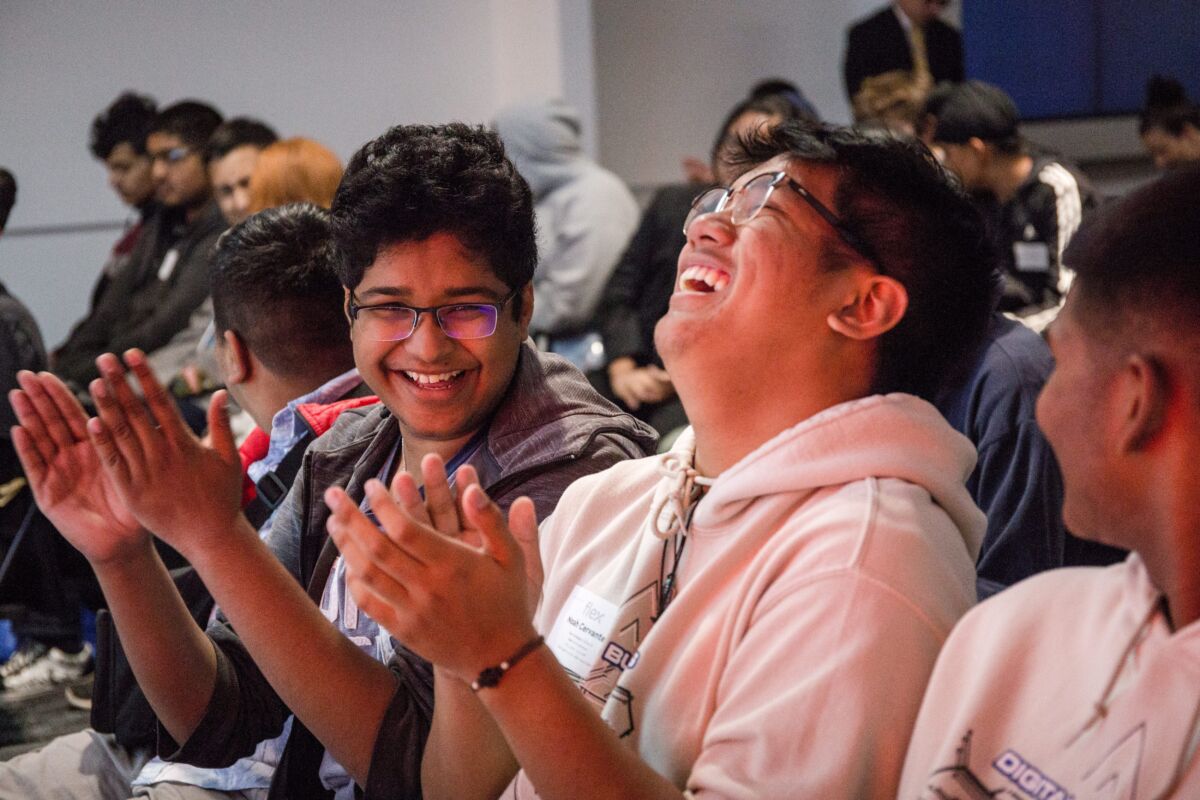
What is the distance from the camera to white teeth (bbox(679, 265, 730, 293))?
4.57 feet

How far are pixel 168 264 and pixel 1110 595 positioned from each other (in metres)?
4.66

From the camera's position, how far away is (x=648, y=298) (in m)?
4.36

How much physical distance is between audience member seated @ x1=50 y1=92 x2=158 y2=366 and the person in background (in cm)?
98

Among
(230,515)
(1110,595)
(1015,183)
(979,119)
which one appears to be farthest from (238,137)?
(1110,595)

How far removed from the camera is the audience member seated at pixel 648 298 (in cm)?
415

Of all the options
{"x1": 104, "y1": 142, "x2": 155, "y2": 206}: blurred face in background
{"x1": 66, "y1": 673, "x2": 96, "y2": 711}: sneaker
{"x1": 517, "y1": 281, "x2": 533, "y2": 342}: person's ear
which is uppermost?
{"x1": 517, "y1": 281, "x2": 533, "y2": 342}: person's ear

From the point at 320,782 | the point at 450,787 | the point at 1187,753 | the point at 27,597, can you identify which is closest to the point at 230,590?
the point at 450,787

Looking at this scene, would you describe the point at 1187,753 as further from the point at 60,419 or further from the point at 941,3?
the point at 941,3

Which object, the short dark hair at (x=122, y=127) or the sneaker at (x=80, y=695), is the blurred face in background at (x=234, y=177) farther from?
the sneaker at (x=80, y=695)

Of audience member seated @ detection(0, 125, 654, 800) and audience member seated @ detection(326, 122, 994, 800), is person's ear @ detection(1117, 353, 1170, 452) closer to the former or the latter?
audience member seated @ detection(326, 122, 994, 800)

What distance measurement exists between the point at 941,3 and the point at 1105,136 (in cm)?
100

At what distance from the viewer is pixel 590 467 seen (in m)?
1.62

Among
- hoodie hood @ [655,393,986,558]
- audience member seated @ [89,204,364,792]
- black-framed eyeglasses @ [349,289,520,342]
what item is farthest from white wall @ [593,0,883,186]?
hoodie hood @ [655,393,986,558]

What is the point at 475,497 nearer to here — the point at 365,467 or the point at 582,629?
the point at 582,629
